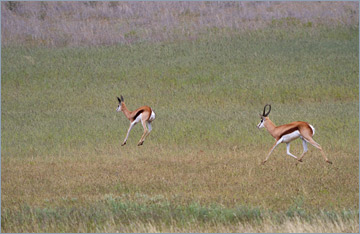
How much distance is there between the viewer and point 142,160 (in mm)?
15250

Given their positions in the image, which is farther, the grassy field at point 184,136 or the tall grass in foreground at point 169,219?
Answer: the grassy field at point 184,136

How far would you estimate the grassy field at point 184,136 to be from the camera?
9.84m

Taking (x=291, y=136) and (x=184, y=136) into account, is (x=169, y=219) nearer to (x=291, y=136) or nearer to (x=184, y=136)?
(x=291, y=136)

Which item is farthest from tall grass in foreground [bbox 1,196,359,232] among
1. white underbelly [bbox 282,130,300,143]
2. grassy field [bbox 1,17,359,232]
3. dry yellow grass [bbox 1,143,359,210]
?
white underbelly [bbox 282,130,300,143]

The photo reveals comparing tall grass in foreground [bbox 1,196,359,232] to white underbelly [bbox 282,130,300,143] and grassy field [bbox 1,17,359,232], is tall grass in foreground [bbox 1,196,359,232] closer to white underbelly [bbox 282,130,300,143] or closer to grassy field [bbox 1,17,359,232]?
grassy field [bbox 1,17,359,232]

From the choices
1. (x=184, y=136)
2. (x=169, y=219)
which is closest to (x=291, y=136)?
(x=169, y=219)

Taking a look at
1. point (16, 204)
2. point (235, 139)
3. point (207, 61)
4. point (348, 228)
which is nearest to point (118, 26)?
point (207, 61)

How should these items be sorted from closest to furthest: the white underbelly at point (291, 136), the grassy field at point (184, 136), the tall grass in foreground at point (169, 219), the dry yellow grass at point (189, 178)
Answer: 1. the tall grass in foreground at point (169, 219)
2. the grassy field at point (184, 136)
3. the dry yellow grass at point (189, 178)
4. the white underbelly at point (291, 136)

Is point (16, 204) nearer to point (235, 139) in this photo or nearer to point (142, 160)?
point (142, 160)

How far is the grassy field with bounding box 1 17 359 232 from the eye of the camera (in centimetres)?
984

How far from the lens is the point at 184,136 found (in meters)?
18.3

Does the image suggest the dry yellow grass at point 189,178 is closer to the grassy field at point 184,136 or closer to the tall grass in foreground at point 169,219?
the grassy field at point 184,136

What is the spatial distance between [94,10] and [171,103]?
648 inches

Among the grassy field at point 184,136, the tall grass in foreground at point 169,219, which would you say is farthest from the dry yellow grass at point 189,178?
the tall grass in foreground at point 169,219
